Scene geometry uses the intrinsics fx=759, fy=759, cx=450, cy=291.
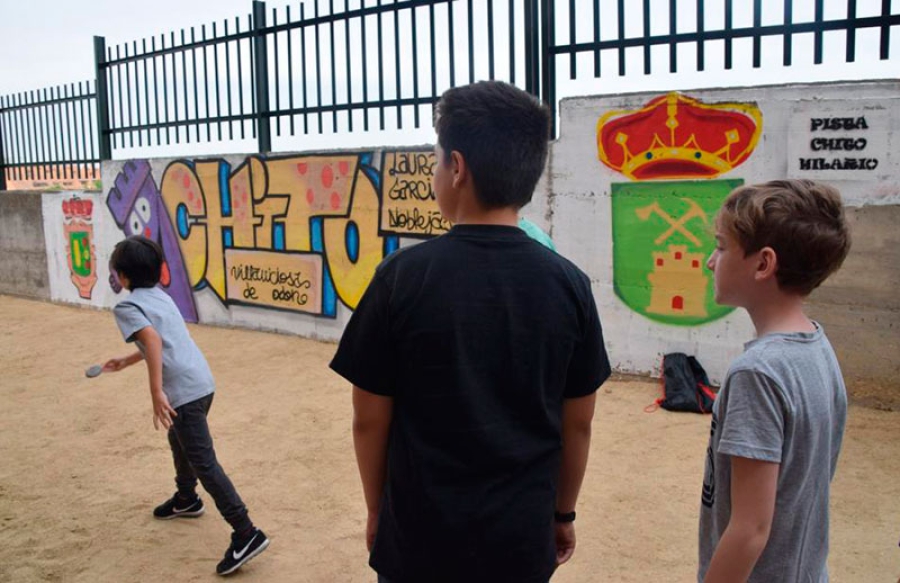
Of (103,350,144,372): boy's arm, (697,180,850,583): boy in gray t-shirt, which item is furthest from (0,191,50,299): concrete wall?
(697,180,850,583): boy in gray t-shirt

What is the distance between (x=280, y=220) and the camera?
345 inches

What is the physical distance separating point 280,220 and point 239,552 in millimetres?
5789

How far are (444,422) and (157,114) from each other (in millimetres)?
9899

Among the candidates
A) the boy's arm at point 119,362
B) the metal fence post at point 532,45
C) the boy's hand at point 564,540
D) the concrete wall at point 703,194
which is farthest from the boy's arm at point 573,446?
the metal fence post at point 532,45

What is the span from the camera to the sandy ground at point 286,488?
351 centimetres

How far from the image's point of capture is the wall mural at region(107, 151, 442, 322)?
25.1 ft

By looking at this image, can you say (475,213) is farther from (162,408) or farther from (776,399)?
(162,408)

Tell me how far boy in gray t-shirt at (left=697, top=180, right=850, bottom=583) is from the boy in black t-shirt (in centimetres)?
35

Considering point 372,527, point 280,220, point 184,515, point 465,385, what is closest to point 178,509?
point 184,515

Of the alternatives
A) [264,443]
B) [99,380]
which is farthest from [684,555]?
[99,380]

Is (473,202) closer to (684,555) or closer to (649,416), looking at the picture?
(684,555)

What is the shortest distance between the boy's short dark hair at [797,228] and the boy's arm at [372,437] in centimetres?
83

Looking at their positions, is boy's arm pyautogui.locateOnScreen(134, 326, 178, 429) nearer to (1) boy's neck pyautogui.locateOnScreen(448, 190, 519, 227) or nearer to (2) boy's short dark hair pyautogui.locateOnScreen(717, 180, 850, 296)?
(1) boy's neck pyautogui.locateOnScreen(448, 190, 519, 227)

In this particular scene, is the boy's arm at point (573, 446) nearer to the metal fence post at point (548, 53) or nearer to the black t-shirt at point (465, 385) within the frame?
the black t-shirt at point (465, 385)
